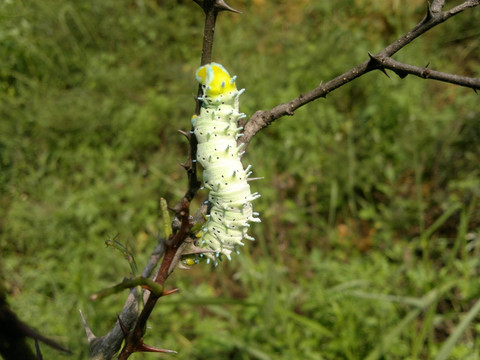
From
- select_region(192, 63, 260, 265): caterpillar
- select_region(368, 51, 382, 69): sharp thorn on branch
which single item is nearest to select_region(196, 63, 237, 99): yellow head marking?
select_region(192, 63, 260, 265): caterpillar

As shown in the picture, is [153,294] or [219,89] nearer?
[153,294]

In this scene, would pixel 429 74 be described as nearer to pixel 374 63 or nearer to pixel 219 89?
pixel 374 63

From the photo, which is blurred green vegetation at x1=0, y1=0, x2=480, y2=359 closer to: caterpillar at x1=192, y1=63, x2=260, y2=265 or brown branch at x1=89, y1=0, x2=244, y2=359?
caterpillar at x1=192, y1=63, x2=260, y2=265

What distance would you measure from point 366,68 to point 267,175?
299 centimetres

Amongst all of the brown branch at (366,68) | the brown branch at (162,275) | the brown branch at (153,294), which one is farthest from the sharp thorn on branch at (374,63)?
the brown branch at (162,275)

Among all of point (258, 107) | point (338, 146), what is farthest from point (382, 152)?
point (258, 107)

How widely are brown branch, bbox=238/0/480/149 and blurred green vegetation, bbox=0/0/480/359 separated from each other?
1645mm

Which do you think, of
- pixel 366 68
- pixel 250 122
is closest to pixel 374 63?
pixel 366 68

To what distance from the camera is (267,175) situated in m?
3.77

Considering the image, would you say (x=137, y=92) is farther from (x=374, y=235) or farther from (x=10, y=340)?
(x=10, y=340)

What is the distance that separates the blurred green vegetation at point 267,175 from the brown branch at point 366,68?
165cm

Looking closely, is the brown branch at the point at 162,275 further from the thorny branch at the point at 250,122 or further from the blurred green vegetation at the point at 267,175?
the blurred green vegetation at the point at 267,175

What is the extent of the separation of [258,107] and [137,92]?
152 cm

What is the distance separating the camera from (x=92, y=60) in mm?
4676
